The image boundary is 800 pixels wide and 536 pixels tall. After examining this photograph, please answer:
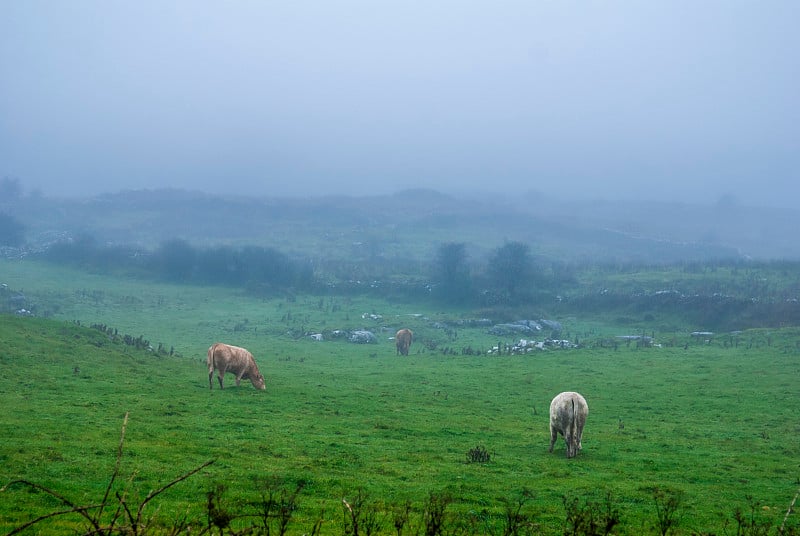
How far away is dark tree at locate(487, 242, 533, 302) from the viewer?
7031 cm

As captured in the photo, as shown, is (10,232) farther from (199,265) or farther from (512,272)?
(512,272)

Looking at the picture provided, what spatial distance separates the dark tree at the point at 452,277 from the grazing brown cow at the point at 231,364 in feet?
141

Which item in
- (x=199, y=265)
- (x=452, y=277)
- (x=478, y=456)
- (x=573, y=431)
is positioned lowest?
(x=478, y=456)

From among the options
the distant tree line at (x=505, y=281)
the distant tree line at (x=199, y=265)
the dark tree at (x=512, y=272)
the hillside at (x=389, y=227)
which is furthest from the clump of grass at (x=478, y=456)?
the hillside at (x=389, y=227)

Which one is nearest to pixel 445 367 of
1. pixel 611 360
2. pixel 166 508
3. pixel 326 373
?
pixel 326 373

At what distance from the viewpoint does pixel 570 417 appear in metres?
18.0

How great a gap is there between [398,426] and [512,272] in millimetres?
50557

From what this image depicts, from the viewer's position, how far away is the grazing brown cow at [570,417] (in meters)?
17.8

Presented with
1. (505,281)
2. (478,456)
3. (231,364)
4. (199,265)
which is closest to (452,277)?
(505,281)

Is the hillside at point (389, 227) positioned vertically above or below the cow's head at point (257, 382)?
above

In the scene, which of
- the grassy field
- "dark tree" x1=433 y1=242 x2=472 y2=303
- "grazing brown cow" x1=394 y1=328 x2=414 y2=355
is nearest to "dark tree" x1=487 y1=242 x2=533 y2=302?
"dark tree" x1=433 y1=242 x2=472 y2=303

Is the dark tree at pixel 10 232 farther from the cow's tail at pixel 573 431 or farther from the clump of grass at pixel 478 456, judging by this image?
the cow's tail at pixel 573 431

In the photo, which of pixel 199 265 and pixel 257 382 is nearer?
pixel 257 382

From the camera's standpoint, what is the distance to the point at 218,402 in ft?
78.9
